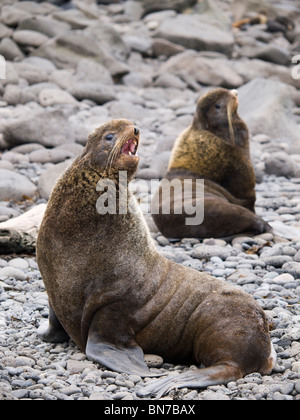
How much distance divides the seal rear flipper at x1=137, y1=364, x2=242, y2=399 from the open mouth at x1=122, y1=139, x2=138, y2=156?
160 centimetres

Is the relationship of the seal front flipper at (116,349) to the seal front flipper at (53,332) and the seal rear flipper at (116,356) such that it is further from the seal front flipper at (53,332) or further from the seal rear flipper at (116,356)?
the seal front flipper at (53,332)

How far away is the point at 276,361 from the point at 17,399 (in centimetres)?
182

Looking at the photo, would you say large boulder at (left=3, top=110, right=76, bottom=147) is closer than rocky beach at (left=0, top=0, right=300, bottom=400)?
No

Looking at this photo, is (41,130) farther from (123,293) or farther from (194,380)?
(194,380)

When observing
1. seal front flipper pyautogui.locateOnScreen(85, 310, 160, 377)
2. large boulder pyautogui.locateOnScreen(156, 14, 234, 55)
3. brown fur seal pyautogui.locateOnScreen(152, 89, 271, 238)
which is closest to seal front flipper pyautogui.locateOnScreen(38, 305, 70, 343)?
seal front flipper pyautogui.locateOnScreen(85, 310, 160, 377)

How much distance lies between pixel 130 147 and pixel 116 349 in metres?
1.44

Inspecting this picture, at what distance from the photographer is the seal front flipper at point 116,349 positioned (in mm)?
4688

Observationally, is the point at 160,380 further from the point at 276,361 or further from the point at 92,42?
the point at 92,42

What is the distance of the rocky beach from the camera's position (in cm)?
487

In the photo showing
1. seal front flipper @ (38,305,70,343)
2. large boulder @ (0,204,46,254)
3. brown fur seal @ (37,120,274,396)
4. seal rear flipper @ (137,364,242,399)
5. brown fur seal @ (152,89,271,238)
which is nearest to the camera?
seal rear flipper @ (137,364,242,399)

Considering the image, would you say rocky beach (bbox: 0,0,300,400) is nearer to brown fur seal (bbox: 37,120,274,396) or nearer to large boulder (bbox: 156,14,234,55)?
large boulder (bbox: 156,14,234,55)

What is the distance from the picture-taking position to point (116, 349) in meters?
4.84

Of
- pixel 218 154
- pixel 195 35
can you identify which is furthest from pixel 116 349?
pixel 195 35

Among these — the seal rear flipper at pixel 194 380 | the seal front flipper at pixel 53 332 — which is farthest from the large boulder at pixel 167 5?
the seal rear flipper at pixel 194 380
